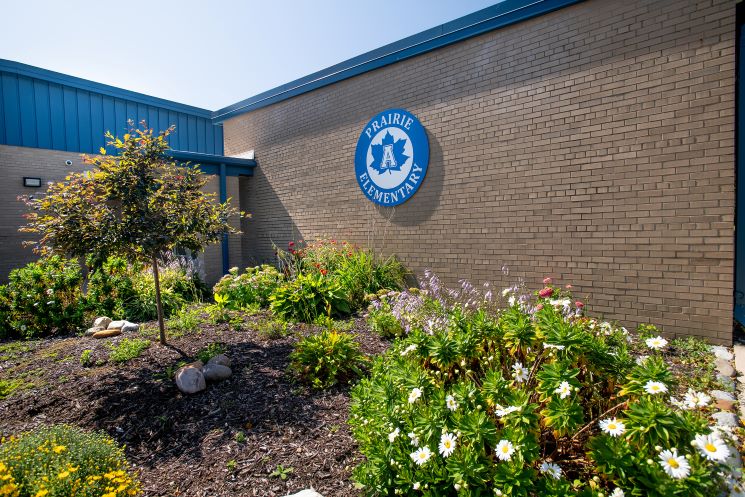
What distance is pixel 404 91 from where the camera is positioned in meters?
7.36

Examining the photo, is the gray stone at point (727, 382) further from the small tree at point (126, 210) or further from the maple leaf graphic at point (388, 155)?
the maple leaf graphic at point (388, 155)

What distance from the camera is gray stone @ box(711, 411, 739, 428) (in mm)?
2864

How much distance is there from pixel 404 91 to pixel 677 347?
17.9 ft

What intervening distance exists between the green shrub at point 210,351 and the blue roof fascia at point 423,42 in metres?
5.54

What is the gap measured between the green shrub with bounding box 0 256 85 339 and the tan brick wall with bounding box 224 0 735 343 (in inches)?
188

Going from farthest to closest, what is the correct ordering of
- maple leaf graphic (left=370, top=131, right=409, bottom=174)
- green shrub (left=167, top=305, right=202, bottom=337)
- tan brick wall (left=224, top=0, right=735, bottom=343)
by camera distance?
maple leaf graphic (left=370, top=131, right=409, bottom=174) < green shrub (left=167, top=305, right=202, bottom=337) < tan brick wall (left=224, top=0, right=735, bottom=343)

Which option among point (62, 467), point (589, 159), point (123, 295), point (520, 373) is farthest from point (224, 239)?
point (520, 373)

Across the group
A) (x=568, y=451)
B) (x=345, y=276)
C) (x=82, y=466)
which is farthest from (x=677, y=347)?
(x=82, y=466)

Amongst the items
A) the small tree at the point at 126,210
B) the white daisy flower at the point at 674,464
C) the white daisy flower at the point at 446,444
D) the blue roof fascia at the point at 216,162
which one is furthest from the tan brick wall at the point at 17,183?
the white daisy flower at the point at 674,464

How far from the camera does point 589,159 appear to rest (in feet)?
17.4

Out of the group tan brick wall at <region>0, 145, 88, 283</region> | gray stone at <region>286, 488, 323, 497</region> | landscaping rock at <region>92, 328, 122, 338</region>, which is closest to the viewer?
gray stone at <region>286, 488, 323, 497</region>

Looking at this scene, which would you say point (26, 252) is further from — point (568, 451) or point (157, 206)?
point (568, 451)

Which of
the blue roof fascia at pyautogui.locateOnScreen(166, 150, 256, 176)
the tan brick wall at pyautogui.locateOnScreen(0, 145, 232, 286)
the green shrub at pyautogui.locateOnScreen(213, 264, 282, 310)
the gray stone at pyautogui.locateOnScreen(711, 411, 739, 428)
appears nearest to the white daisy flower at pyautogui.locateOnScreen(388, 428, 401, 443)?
the gray stone at pyautogui.locateOnScreen(711, 411, 739, 428)

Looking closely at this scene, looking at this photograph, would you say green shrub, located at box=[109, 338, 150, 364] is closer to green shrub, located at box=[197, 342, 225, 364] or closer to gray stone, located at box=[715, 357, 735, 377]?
green shrub, located at box=[197, 342, 225, 364]
